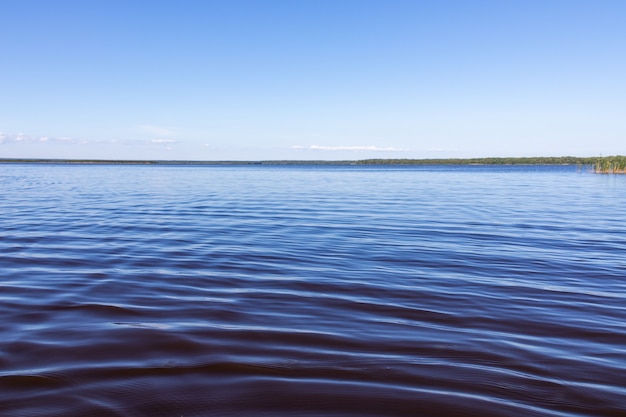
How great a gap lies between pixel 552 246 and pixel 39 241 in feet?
43.0

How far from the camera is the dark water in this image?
3420mm

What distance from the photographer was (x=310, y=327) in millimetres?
4902

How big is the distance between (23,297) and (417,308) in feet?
18.6

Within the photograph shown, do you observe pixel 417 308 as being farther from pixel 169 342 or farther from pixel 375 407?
pixel 169 342

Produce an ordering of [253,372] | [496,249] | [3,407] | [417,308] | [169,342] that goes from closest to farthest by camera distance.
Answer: [3,407]
[253,372]
[169,342]
[417,308]
[496,249]

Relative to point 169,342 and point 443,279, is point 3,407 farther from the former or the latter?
point 443,279

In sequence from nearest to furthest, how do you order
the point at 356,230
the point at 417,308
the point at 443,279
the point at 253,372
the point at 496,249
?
1. the point at 253,372
2. the point at 417,308
3. the point at 443,279
4. the point at 496,249
5. the point at 356,230

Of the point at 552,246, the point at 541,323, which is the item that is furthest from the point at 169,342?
the point at 552,246

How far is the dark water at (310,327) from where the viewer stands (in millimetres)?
3420

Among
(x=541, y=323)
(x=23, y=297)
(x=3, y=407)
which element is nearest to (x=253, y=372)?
(x=3, y=407)

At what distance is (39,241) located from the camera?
10.4 meters

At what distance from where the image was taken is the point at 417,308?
561 centimetres

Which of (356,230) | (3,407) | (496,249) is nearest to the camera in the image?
(3,407)

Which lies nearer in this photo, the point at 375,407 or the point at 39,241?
the point at 375,407
